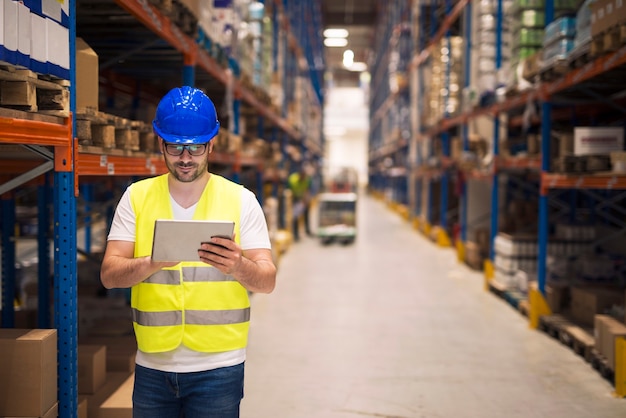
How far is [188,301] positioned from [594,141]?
504 centimetres

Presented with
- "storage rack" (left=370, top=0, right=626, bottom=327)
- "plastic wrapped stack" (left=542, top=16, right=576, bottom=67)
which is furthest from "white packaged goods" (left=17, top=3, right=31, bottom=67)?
"plastic wrapped stack" (left=542, top=16, right=576, bottom=67)

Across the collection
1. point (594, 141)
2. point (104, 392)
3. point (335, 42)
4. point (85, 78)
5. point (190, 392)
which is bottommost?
point (104, 392)

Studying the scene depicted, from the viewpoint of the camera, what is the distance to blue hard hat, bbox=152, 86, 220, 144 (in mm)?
2166

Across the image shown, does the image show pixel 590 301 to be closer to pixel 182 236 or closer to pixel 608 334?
pixel 608 334

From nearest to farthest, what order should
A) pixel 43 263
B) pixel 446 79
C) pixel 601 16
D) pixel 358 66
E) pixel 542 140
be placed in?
1. pixel 601 16
2. pixel 43 263
3. pixel 542 140
4. pixel 446 79
5. pixel 358 66

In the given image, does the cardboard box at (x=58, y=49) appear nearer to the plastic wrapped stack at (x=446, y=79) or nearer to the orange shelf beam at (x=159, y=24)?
the orange shelf beam at (x=159, y=24)

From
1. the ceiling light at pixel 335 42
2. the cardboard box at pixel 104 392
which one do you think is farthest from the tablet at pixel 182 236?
the ceiling light at pixel 335 42

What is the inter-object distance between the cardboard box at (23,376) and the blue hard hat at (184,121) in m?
1.29

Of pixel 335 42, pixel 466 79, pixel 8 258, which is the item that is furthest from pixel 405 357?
pixel 335 42

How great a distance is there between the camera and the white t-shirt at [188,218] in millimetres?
2141

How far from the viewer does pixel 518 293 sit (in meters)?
7.91

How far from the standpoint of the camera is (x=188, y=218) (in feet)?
7.17

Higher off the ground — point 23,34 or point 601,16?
point 601,16

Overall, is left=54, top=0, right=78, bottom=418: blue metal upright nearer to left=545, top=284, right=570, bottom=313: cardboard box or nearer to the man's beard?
the man's beard
